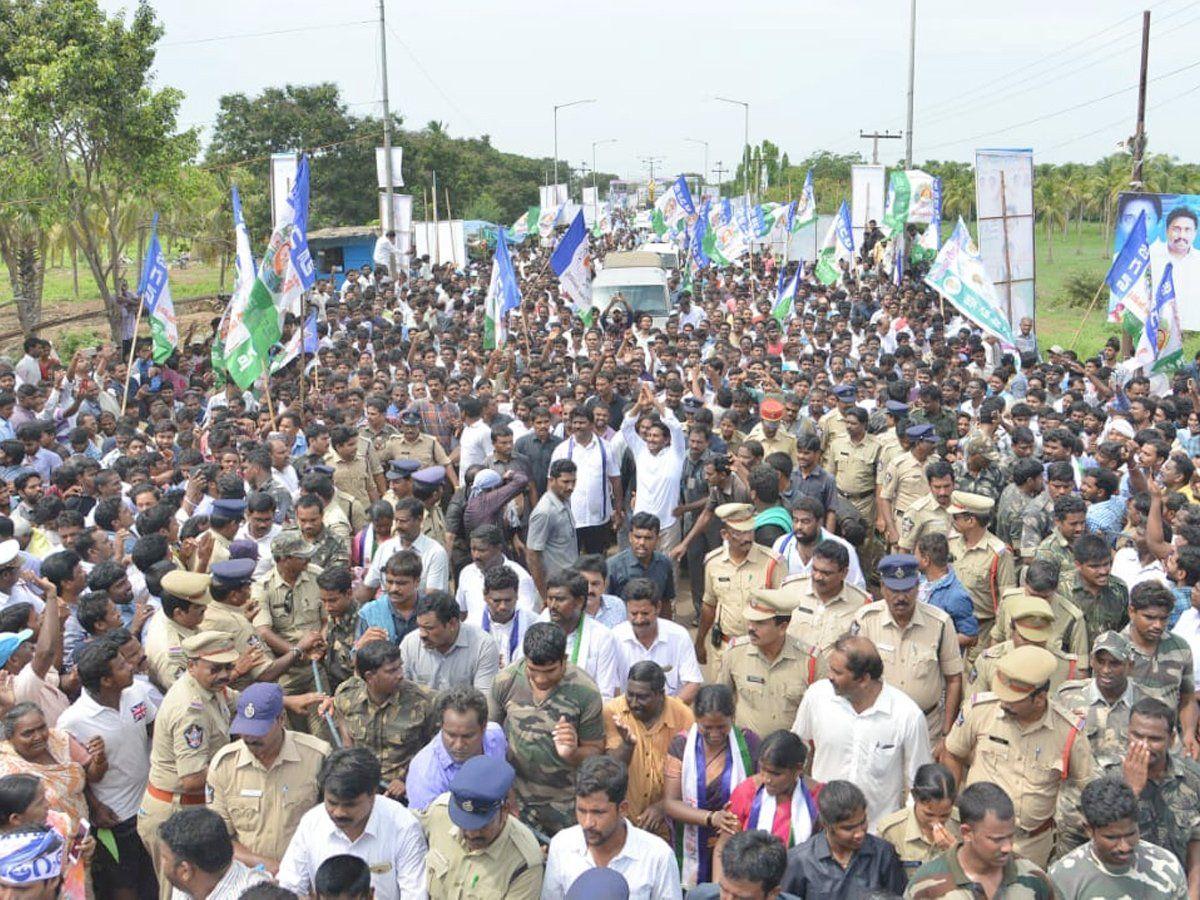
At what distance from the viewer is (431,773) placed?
4.48 metres

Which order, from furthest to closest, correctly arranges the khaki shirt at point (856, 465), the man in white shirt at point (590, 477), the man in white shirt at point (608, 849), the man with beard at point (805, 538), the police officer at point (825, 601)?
the khaki shirt at point (856, 465) → the man in white shirt at point (590, 477) → the man with beard at point (805, 538) → the police officer at point (825, 601) → the man in white shirt at point (608, 849)

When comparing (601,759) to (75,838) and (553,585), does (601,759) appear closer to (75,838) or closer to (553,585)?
(553,585)

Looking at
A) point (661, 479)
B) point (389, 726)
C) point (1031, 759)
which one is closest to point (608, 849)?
point (389, 726)

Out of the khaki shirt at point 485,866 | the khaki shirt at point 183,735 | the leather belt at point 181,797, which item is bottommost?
the leather belt at point 181,797

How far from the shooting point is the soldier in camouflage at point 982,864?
3.74 m

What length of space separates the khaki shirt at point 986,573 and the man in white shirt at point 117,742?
4.36 meters

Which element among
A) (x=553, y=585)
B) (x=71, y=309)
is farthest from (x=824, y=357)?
(x=71, y=309)

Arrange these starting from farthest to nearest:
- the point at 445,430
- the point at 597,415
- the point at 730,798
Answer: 1. the point at 445,430
2. the point at 597,415
3. the point at 730,798

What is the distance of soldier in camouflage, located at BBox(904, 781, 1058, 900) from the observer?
3740mm

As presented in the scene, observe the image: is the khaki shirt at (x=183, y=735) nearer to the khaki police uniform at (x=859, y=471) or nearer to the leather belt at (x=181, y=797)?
the leather belt at (x=181, y=797)

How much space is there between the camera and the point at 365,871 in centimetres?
359

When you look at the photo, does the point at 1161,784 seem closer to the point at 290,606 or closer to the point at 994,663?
the point at 994,663

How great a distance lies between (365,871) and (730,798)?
4.93ft

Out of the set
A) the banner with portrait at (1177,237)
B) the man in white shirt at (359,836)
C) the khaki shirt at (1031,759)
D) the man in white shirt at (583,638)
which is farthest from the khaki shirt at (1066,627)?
the banner with portrait at (1177,237)
